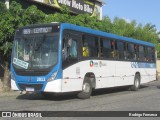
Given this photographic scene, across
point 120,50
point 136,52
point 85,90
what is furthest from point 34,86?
point 136,52

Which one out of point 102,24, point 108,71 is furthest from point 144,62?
point 108,71

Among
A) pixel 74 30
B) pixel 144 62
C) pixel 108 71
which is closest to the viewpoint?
pixel 74 30

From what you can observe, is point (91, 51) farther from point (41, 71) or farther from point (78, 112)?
point (78, 112)

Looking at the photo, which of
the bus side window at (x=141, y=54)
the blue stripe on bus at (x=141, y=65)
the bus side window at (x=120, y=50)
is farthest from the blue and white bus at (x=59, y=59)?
the bus side window at (x=141, y=54)

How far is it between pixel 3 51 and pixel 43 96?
357cm

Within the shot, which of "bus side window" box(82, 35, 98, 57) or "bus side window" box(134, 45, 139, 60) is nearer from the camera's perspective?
"bus side window" box(82, 35, 98, 57)

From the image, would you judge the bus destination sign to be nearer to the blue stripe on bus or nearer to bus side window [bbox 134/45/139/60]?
the blue stripe on bus

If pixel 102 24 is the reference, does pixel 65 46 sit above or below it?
below

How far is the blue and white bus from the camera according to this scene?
1563 centimetres

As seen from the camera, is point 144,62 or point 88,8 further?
point 88,8

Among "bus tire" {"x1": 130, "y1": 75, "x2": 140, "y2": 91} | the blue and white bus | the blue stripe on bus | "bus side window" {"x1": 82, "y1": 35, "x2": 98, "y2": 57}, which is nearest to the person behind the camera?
the blue and white bus

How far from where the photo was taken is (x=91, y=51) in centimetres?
1789

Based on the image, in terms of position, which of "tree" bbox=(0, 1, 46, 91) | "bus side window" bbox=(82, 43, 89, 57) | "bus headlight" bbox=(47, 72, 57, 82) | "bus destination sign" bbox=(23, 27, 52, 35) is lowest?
"bus headlight" bbox=(47, 72, 57, 82)

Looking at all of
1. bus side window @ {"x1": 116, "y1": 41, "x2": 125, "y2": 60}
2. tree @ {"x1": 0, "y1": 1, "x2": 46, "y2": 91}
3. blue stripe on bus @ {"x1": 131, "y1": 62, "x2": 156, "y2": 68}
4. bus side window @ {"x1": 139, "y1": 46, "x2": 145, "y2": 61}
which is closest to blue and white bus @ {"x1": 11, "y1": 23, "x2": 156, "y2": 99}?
bus side window @ {"x1": 116, "y1": 41, "x2": 125, "y2": 60}
